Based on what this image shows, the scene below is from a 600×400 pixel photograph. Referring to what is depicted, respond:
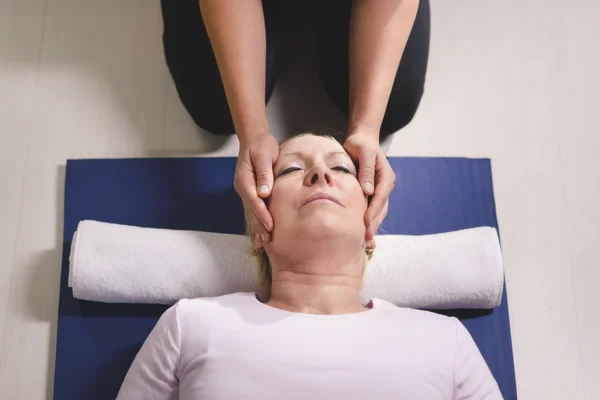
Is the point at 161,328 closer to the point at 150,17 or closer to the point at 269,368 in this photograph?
the point at 269,368

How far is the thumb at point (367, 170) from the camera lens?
1.14 metres

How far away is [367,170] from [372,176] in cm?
2

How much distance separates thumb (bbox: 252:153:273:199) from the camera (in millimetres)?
1122

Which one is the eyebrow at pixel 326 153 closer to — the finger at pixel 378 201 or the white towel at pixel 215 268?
the finger at pixel 378 201

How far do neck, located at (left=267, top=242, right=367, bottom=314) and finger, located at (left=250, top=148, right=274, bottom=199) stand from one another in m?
0.15

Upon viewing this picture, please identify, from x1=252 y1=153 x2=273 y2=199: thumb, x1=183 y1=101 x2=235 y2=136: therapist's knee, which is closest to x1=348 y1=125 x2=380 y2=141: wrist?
x1=252 y1=153 x2=273 y2=199: thumb

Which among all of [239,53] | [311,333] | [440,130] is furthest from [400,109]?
[311,333]

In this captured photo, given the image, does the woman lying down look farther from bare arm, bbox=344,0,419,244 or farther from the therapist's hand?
bare arm, bbox=344,0,419,244

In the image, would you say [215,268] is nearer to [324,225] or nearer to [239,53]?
[324,225]

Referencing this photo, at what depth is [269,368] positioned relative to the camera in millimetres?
1050

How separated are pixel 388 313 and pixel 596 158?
884mm

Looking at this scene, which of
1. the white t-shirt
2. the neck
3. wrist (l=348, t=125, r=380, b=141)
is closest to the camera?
the white t-shirt

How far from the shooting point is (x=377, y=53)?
1.29 meters

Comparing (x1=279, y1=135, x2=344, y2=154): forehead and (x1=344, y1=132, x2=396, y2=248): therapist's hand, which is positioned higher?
(x1=279, y1=135, x2=344, y2=154): forehead
